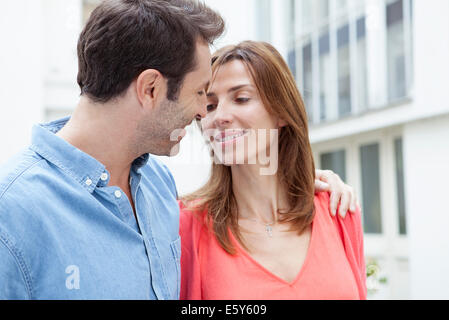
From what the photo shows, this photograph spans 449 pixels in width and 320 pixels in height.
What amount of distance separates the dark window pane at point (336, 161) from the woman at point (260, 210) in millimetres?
5091

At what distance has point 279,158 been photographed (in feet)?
→ 5.76

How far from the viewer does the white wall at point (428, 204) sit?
504 cm

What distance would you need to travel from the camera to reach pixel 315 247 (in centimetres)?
156

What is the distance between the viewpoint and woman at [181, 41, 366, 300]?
1.48 meters

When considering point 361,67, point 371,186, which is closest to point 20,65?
point 361,67

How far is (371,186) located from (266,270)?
16.6 ft

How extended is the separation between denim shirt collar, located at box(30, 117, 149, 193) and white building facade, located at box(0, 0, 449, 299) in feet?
10.2

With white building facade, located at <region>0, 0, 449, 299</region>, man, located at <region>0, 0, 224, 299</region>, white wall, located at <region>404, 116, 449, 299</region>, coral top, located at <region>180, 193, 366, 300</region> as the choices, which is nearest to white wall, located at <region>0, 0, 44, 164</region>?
white building facade, located at <region>0, 0, 449, 299</region>

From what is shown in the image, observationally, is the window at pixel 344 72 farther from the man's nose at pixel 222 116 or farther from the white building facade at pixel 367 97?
the man's nose at pixel 222 116

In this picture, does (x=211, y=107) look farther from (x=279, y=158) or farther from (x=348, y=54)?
(x=348, y=54)

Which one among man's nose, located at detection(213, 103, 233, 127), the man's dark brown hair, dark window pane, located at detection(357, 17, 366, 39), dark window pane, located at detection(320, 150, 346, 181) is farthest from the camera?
dark window pane, located at detection(320, 150, 346, 181)

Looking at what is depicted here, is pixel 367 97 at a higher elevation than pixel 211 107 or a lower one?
higher

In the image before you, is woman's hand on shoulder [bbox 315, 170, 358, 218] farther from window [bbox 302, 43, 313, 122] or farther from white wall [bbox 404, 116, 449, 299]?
window [bbox 302, 43, 313, 122]

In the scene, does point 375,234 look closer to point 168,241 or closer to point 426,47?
point 426,47
